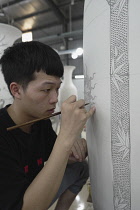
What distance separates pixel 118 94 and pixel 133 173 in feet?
0.82

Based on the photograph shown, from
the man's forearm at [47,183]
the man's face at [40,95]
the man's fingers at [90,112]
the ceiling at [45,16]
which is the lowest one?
the man's forearm at [47,183]

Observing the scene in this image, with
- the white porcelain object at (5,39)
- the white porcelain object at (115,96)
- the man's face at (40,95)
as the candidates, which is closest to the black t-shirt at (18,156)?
the man's face at (40,95)

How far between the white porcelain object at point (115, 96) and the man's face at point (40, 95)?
0.48ft

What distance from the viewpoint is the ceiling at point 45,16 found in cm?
358

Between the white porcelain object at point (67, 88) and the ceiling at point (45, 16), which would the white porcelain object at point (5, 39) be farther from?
the ceiling at point (45, 16)

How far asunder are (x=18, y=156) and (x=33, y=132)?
0.15 metres

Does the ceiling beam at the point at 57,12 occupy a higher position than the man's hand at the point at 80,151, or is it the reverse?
the ceiling beam at the point at 57,12

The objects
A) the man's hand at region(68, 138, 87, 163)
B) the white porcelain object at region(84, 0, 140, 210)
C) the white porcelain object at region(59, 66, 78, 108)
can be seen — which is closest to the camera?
the white porcelain object at region(84, 0, 140, 210)

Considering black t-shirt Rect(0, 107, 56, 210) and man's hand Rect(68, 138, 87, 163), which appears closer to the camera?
black t-shirt Rect(0, 107, 56, 210)

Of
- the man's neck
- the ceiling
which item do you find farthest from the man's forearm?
the ceiling

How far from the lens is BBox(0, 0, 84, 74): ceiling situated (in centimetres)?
358

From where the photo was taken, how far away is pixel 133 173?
560 millimetres

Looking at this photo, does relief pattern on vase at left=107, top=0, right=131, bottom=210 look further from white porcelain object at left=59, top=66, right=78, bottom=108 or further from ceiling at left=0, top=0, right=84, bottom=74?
ceiling at left=0, top=0, right=84, bottom=74

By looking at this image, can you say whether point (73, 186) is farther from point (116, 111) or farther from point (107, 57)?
point (107, 57)
